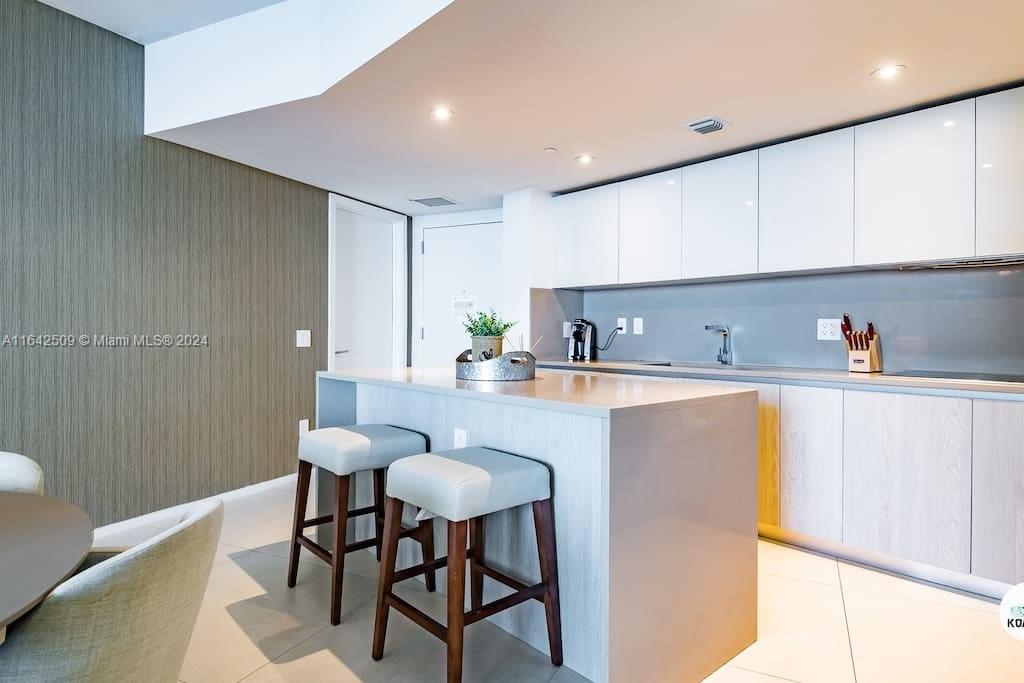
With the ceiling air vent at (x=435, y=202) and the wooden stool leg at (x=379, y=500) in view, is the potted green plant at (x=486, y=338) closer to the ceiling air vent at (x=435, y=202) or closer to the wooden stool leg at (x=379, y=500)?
the wooden stool leg at (x=379, y=500)

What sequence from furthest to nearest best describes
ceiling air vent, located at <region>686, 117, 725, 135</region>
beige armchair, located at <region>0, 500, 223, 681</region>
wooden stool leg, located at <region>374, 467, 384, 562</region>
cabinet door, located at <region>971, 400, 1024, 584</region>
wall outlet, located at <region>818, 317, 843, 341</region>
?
wall outlet, located at <region>818, 317, 843, 341</region>, ceiling air vent, located at <region>686, 117, 725, 135</region>, wooden stool leg, located at <region>374, 467, 384, 562</region>, cabinet door, located at <region>971, 400, 1024, 584</region>, beige armchair, located at <region>0, 500, 223, 681</region>

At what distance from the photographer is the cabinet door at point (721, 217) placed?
3141 mm

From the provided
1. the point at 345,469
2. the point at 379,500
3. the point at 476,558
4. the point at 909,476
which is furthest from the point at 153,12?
the point at 909,476

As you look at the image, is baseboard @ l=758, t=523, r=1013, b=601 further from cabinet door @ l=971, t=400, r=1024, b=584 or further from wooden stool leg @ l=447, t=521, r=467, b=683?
wooden stool leg @ l=447, t=521, r=467, b=683

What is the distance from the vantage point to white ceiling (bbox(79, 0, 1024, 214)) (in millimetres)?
1875

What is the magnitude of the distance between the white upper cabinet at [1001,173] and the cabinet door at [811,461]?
2.91ft

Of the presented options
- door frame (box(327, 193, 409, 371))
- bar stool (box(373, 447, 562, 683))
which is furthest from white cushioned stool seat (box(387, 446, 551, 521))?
door frame (box(327, 193, 409, 371))

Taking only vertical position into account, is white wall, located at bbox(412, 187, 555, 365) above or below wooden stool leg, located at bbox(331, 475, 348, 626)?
above

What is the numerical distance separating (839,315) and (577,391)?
203cm

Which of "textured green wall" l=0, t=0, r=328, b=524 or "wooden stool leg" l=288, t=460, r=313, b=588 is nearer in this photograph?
"wooden stool leg" l=288, t=460, r=313, b=588

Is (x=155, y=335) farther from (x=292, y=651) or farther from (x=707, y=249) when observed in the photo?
(x=707, y=249)

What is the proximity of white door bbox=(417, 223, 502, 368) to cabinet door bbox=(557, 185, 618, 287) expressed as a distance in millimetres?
745

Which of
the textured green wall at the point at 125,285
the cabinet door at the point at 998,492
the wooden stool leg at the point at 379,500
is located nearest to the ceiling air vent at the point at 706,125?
the cabinet door at the point at 998,492

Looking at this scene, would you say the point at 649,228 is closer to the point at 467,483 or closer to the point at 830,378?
the point at 830,378
